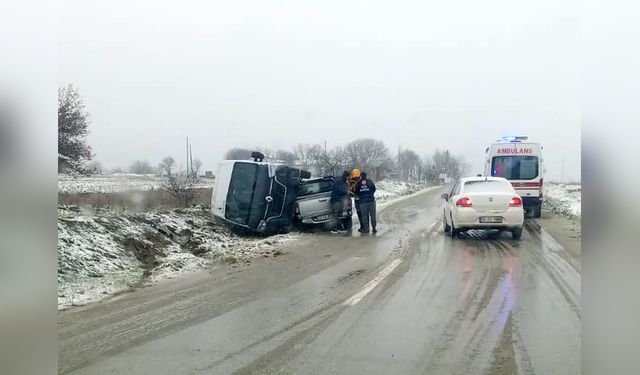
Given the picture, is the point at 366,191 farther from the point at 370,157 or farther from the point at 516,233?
the point at 516,233

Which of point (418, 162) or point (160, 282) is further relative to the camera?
point (160, 282)

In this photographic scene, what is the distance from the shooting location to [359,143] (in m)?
11.0

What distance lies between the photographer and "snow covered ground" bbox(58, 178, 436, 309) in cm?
773

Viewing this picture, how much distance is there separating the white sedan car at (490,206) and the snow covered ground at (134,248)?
109cm

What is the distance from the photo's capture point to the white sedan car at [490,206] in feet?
34.4

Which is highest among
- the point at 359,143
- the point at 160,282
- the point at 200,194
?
the point at 359,143

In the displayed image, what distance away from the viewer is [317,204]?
46.1 ft

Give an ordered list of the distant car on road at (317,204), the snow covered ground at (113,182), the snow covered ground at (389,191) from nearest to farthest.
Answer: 1. the snow covered ground at (113,182)
2. the snow covered ground at (389,191)
3. the distant car on road at (317,204)

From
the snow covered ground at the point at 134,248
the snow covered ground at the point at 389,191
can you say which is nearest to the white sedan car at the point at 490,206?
the snow covered ground at the point at 134,248

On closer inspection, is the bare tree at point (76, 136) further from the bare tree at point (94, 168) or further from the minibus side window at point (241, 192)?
the minibus side window at point (241, 192)
